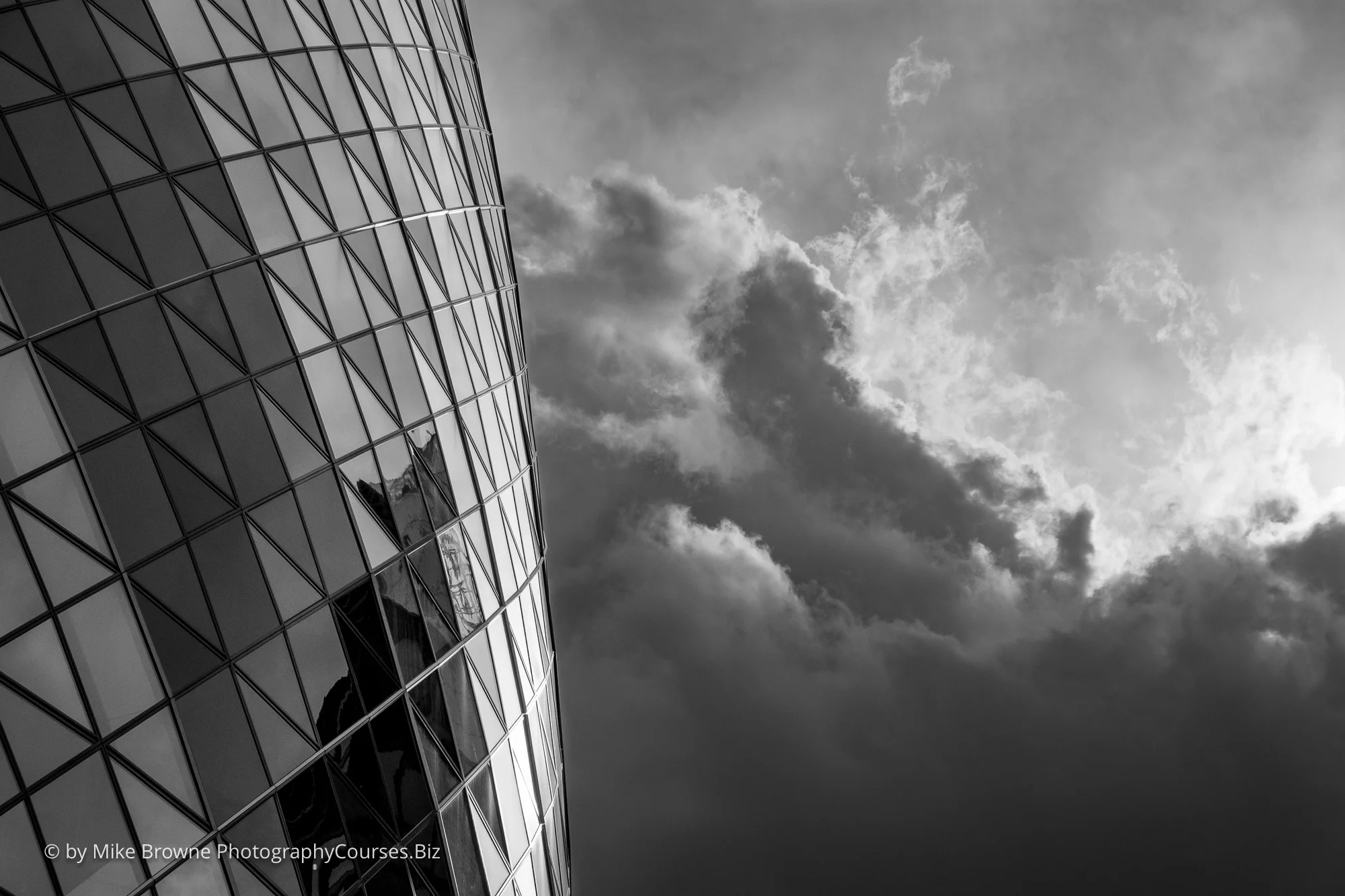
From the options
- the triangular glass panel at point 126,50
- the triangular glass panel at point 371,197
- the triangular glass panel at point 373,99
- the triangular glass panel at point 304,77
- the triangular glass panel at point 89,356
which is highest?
the triangular glass panel at point 373,99

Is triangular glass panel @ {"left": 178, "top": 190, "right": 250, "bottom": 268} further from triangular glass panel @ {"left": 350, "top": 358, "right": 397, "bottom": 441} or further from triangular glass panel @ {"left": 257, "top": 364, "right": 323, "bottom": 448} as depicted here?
triangular glass panel @ {"left": 350, "top": 358, "right": 397, "bottom": 441}

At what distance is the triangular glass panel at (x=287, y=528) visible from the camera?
19250mm

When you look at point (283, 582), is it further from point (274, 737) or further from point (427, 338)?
point (427, 338)

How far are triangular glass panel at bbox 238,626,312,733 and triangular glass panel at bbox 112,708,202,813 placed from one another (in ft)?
6.58

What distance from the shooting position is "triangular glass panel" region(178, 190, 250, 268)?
67.4 ft

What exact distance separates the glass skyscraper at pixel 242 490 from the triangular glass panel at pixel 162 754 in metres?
0.05

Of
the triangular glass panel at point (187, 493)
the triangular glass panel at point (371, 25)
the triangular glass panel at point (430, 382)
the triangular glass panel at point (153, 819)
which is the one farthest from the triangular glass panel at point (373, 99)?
the triangular glass panel at point (153, 819)

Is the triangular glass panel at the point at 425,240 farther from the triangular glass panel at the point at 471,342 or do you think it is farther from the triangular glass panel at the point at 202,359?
the triangular glass panel at the point at 202,359

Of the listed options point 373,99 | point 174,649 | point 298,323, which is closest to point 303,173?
point 298,323

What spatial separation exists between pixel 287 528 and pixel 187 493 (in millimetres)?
2557

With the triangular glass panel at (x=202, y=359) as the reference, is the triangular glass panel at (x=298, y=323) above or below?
above

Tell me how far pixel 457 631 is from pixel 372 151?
1776cm

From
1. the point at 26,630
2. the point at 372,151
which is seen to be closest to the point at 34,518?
the point at 26,630

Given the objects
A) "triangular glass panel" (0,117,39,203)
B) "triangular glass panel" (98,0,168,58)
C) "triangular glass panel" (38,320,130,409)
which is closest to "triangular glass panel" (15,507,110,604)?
"triangular glass panel" (38,320,130,409)
